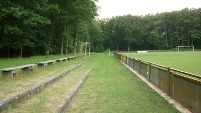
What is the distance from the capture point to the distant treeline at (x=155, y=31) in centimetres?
7931

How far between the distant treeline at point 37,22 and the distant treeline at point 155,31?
39.5 metres

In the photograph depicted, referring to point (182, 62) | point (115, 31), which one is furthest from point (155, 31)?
point (182, 62)

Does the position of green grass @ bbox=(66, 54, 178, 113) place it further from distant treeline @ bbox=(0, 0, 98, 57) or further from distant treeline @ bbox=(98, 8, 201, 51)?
distant treeline @ bbox=(98, 8, 201, 51)

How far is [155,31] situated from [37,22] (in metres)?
64.3

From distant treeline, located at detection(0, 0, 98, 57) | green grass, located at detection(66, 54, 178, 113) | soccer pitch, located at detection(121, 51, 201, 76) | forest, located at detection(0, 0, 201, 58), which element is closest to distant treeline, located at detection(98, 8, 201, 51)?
forest, located at detection(0, 0, 201, 58)

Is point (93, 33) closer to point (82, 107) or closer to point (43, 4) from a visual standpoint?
point (43, 4)

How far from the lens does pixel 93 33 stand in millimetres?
85625

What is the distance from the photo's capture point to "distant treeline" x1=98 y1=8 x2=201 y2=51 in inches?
3123

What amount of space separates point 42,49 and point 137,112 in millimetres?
35130

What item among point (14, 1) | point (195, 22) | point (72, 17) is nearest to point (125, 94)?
point (14, 1)

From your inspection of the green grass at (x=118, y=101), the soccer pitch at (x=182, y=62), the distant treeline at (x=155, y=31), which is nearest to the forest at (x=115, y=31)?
the distant treeline at (x=155, y=31)

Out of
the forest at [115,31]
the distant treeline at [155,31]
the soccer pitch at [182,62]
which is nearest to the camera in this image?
the soccer pitch at [182,62]

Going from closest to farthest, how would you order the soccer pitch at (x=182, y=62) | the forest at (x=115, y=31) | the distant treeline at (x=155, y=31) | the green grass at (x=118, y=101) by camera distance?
the green grass at (x=118, y=101)
the soccer pitch at (x=182, y=62)
the forest at (x=115, y=31)
the distant treeline at (x=155, y=31)

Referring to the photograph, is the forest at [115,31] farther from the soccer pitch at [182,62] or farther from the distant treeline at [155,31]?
the soccer pitch at [182,62]
